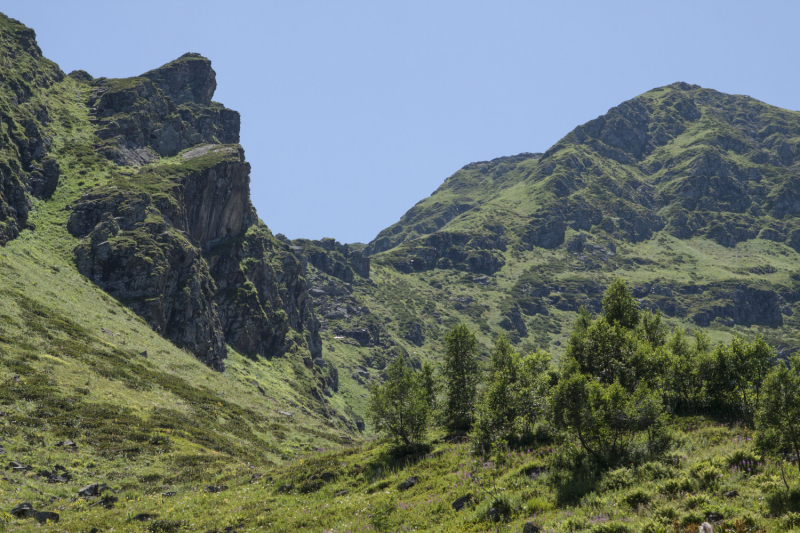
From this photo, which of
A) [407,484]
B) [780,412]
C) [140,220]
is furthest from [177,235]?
[780,412]

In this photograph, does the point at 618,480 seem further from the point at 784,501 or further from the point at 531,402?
the point at 531,402

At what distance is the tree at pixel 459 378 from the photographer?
141ft

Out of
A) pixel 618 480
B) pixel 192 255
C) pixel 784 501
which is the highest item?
pixel 192 255

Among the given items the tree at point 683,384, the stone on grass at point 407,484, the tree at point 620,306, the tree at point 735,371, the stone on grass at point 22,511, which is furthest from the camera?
the tree at point 620,306

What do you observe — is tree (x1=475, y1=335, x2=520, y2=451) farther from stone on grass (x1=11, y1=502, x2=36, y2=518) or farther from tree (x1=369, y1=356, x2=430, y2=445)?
stone on grass (x1=11, y1=502, x2=36, y2=518)

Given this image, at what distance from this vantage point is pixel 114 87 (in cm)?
17600

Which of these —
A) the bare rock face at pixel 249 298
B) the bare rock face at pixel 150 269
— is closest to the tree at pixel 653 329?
the bare rock face at pixel 150 269

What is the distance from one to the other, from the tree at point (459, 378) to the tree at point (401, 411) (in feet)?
23.4

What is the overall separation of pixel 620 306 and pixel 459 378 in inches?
868

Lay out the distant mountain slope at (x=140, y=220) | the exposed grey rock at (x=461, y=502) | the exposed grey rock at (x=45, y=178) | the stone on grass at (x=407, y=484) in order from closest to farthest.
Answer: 1. the exposed grey rock at (x=461, y=502)
2. the stone on grass at (x=407, y=484)
3. the distant mountain slope at (x=140, y=220)
4. the exposed grey rock at (x=45, y=178)

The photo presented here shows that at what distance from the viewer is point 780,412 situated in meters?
19.8

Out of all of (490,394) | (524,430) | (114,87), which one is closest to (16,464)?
(490,394)

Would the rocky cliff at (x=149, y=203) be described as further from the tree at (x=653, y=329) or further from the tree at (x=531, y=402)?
the tree at (x=653, y=329)

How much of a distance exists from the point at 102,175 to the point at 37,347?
311ft
